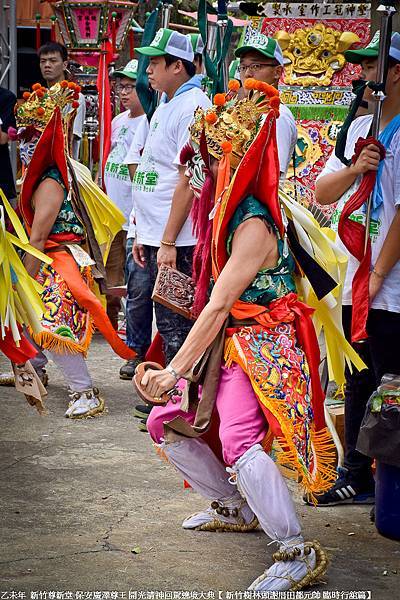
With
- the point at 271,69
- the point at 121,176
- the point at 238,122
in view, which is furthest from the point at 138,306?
the point at 238,122

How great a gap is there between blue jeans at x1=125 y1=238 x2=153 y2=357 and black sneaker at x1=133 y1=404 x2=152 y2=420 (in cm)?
75

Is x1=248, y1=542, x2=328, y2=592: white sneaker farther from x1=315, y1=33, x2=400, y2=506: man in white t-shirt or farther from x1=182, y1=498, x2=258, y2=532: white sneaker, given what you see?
x1=315, y1=33, x2=400, y2=506: man in white t-shirt

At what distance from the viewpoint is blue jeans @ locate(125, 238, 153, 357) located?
6.62m

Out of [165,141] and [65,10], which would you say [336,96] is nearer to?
[165,141]

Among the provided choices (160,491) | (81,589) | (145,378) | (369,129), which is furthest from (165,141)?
(81,589)

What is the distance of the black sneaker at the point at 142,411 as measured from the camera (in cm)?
609

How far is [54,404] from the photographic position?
6.43 meters

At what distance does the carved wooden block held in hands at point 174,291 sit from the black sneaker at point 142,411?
1344 millimetres

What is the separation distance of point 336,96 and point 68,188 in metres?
1.90

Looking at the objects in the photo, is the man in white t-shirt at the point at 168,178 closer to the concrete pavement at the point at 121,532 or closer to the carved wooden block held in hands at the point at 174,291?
the carved wooden block held in hands at the point at 174,291

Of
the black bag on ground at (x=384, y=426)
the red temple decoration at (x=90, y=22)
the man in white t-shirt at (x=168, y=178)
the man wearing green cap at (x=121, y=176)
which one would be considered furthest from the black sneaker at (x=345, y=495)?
the red temple decoration at (x=90, y=22)

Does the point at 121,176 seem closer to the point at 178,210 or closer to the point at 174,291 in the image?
the point at 178,210

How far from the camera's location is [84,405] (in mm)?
6160

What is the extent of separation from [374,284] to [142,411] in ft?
7.32
